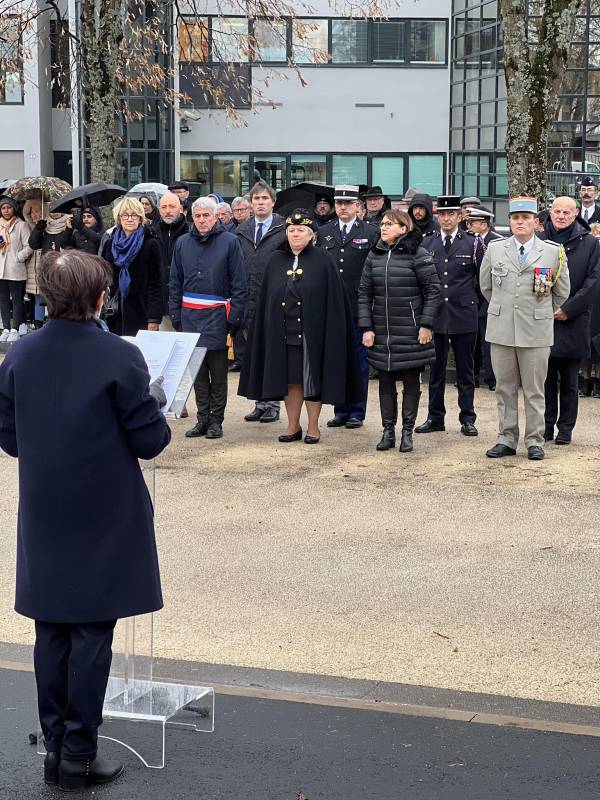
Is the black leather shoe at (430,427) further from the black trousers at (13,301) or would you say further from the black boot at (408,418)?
the black trousers at (13,301)

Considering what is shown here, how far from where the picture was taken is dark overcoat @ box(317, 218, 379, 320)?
12.2 m

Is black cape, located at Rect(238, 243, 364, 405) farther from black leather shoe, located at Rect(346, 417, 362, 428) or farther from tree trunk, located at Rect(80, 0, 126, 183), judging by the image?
tree trunk, located at Rect(80, 0, 126, 183)

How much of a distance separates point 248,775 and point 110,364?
5.11 feet

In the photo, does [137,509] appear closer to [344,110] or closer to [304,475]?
[304,475]

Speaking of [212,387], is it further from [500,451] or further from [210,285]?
[500,451]

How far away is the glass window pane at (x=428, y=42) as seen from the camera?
36656 millimetres

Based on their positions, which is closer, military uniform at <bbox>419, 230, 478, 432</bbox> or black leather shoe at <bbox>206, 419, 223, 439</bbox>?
black leather shoe at <bbox>206, 419, 223, 439</bbox>

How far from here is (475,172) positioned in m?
34.3

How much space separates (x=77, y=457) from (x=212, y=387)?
6936mm

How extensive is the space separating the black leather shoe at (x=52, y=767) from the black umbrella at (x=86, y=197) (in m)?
11.2

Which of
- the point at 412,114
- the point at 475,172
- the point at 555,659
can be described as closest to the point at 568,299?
the point at 555,659

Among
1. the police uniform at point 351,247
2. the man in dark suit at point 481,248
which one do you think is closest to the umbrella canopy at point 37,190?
the police uniform at point 351,247

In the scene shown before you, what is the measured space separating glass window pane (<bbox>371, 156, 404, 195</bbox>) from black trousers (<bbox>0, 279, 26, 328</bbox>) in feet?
70.7

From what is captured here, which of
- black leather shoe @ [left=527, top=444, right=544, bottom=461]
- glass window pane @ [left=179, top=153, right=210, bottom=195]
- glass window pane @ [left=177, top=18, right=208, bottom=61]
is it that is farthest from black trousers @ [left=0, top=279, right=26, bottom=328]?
glass window pane @ [left=179, top=153, right=210, bottom=195]
